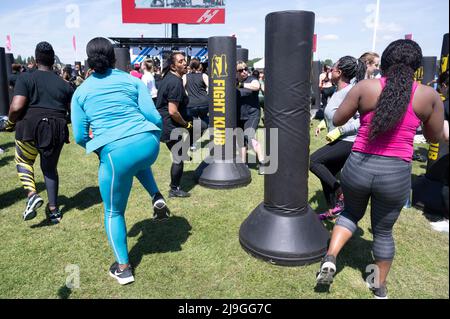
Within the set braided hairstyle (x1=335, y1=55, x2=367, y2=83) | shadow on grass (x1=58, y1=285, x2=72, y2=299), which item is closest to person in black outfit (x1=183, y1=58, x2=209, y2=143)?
braided hairstyle (x1=335, y1=55, x2=367, y2=83)

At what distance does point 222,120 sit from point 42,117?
2593 millimetres

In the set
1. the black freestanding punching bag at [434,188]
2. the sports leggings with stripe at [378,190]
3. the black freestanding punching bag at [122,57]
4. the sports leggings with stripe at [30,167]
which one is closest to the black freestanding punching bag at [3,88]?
the black freestanding punching bag at [122,57]

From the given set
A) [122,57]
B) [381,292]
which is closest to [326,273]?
[381,292]

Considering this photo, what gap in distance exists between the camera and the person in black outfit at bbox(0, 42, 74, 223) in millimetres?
3842

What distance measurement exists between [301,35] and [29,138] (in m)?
Result: 3.14

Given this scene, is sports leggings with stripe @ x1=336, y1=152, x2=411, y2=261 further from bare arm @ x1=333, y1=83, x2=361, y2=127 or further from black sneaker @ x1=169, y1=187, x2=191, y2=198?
black sneaker @ x1=169, y1=187, x2=191, y2=198

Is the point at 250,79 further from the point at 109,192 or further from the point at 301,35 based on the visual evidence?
the point at 109,192

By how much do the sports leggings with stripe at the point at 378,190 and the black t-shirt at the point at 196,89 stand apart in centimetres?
452

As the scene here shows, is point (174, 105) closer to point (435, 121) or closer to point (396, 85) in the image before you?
point (396, 85)

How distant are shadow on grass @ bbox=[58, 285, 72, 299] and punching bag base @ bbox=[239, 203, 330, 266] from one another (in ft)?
5.30

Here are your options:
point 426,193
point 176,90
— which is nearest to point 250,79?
point 176,90

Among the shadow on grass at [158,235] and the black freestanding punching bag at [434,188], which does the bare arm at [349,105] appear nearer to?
the black freestanding punching bag at [434,188]

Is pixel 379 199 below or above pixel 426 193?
below

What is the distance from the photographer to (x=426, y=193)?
5.74ft
